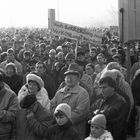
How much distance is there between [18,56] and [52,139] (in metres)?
7.93

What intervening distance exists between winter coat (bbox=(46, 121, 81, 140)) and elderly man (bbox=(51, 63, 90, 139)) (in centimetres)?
110

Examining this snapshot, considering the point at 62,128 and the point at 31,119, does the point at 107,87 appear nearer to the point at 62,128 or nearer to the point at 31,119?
the point at 62,128

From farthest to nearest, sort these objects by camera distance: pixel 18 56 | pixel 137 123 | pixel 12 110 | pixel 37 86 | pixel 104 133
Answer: pixel 18 56, pixel 137 123, pixel 37 86, pixel 12 110, pixel 104 133

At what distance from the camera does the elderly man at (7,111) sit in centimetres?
711

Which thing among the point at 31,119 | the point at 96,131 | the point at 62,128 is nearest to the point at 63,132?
the point at 62,128

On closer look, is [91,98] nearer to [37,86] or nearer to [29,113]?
[37,86]

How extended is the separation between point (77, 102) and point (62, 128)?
1344 millimetres

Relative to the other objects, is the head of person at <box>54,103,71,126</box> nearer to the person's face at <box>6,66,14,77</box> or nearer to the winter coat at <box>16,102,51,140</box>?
the winter coat at <box>16,102,51,140</box>

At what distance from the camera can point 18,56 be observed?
14.2 m

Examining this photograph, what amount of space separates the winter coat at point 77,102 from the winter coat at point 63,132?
108 cm

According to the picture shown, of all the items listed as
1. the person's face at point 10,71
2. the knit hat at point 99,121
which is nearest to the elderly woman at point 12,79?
the person's face at point 10,71

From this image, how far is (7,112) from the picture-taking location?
714 centimetres

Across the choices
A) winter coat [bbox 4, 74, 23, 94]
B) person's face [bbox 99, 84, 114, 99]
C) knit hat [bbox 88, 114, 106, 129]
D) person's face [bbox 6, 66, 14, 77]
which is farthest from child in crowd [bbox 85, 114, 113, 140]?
person's face [bbox 6, 66, 14, 77]

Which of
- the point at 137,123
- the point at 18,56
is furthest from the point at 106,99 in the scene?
the point at 18,56
